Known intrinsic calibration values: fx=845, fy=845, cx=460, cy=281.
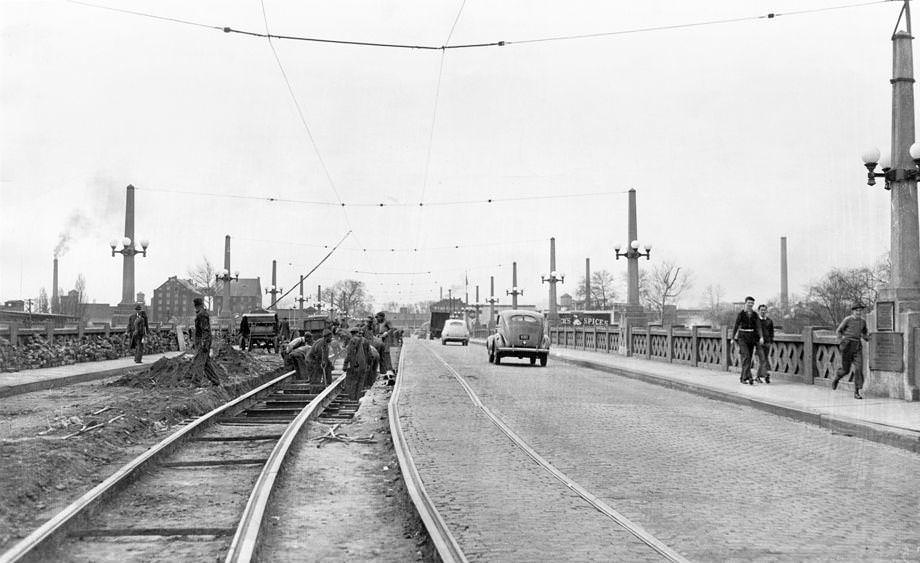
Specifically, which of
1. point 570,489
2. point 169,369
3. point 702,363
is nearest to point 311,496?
point 570,489

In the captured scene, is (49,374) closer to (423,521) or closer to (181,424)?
(181,424)

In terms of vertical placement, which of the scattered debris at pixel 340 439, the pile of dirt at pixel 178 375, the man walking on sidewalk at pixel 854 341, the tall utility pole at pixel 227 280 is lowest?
the scattered debris at pixel 340 439

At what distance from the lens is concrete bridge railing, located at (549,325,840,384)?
17.4 m

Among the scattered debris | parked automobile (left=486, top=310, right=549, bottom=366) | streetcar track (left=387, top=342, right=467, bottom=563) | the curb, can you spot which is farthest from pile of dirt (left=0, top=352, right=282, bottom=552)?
parked automobile (left=486, top=310, right=549, bottom=366)

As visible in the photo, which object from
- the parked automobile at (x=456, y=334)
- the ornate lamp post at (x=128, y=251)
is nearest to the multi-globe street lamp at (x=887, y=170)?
the ornate lamp post at (x=128, y=251)

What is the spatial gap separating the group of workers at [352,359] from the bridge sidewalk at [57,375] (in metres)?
3.21

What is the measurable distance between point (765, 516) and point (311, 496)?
3714 mm

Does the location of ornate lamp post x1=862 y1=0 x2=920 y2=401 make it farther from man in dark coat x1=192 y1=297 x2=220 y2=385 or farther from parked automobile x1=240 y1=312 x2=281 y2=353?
parked automobile x1=240 y1=312 x2=281 y2=353

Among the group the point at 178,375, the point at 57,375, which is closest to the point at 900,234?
the point at 178,375

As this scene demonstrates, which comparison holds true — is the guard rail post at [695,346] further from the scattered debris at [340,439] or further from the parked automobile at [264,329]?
the parked automobile at [264,329]

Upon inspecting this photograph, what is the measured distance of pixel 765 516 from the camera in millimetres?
6523

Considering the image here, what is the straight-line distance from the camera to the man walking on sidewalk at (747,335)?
1783 cm

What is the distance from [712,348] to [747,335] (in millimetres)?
5440

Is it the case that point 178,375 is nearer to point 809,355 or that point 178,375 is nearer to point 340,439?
point 340,439
